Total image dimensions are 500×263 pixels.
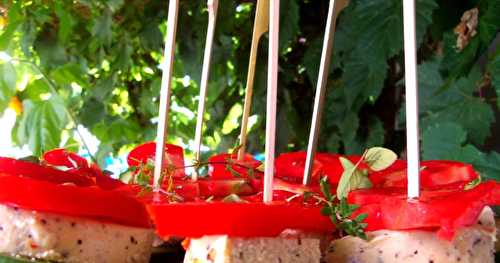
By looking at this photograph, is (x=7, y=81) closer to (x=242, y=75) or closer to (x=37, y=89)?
(x=37, y=89)

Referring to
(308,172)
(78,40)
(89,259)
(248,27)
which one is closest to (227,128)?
(248,27)

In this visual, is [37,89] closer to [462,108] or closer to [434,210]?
[462,108]

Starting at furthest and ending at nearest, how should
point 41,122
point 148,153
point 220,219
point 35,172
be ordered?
point 41,122
point 148,153
point 35,172
point 220,219

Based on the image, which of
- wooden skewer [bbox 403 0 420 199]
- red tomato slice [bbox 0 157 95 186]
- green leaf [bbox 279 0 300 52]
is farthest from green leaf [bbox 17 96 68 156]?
wooden skewer [bbox 403 0 420 199]

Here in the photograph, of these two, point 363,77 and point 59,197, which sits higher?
→ point 363,77

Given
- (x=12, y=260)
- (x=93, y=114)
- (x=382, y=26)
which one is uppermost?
(x=382, y=26)

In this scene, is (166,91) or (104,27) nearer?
(166,91)

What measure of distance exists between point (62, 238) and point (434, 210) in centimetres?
28

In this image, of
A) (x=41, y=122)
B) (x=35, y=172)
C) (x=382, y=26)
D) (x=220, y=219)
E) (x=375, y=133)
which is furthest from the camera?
(x=41, y=122)

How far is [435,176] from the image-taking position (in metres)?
0.67

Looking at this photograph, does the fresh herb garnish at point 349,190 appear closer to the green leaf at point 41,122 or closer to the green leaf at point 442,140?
the green leaf at point 442,140

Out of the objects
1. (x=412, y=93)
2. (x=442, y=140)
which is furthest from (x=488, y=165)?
(x=412, y=93)

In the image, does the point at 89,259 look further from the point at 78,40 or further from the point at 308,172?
the point at 78,40

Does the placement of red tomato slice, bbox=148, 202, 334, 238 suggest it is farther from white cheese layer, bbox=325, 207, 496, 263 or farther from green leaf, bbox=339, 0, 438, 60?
green leaf, bbox=339, 0, 438, 60
